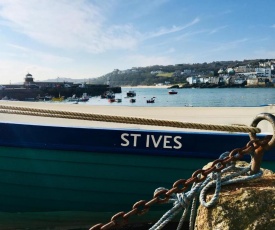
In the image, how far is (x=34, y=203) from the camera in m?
4.93

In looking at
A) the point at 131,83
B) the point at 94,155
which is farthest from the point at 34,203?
the point at 131,83

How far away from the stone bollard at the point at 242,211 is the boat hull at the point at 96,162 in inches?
95.8

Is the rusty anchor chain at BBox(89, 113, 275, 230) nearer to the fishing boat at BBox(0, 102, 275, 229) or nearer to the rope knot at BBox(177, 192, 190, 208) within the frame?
the rope knot at BBox(177, 192, 190, 208)

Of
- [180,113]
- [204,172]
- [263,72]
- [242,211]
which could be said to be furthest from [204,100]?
[263,72]

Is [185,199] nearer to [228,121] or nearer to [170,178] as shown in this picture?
[170,178]

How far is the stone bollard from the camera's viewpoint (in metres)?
1.89

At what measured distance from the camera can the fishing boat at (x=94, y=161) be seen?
4.47m

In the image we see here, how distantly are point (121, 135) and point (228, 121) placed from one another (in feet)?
6.59

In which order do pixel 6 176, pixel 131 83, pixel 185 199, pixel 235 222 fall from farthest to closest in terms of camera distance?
pixel 131 83, pixel 6 176, pixel 185 199, pixel 235 222

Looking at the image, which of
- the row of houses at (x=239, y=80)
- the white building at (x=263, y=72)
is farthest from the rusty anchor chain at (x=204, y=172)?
the white building at (x=263, y=72)

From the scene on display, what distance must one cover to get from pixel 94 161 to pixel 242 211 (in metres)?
Answer: 2.92

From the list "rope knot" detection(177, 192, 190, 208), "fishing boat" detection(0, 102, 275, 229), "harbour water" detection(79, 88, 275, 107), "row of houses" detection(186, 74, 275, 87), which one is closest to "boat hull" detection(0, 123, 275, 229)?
"fishing boat" detection(0, 102, 275, 229)

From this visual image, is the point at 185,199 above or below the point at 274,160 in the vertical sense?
above

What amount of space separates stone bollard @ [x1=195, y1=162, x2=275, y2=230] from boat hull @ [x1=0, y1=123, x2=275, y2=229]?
7.98 ft
